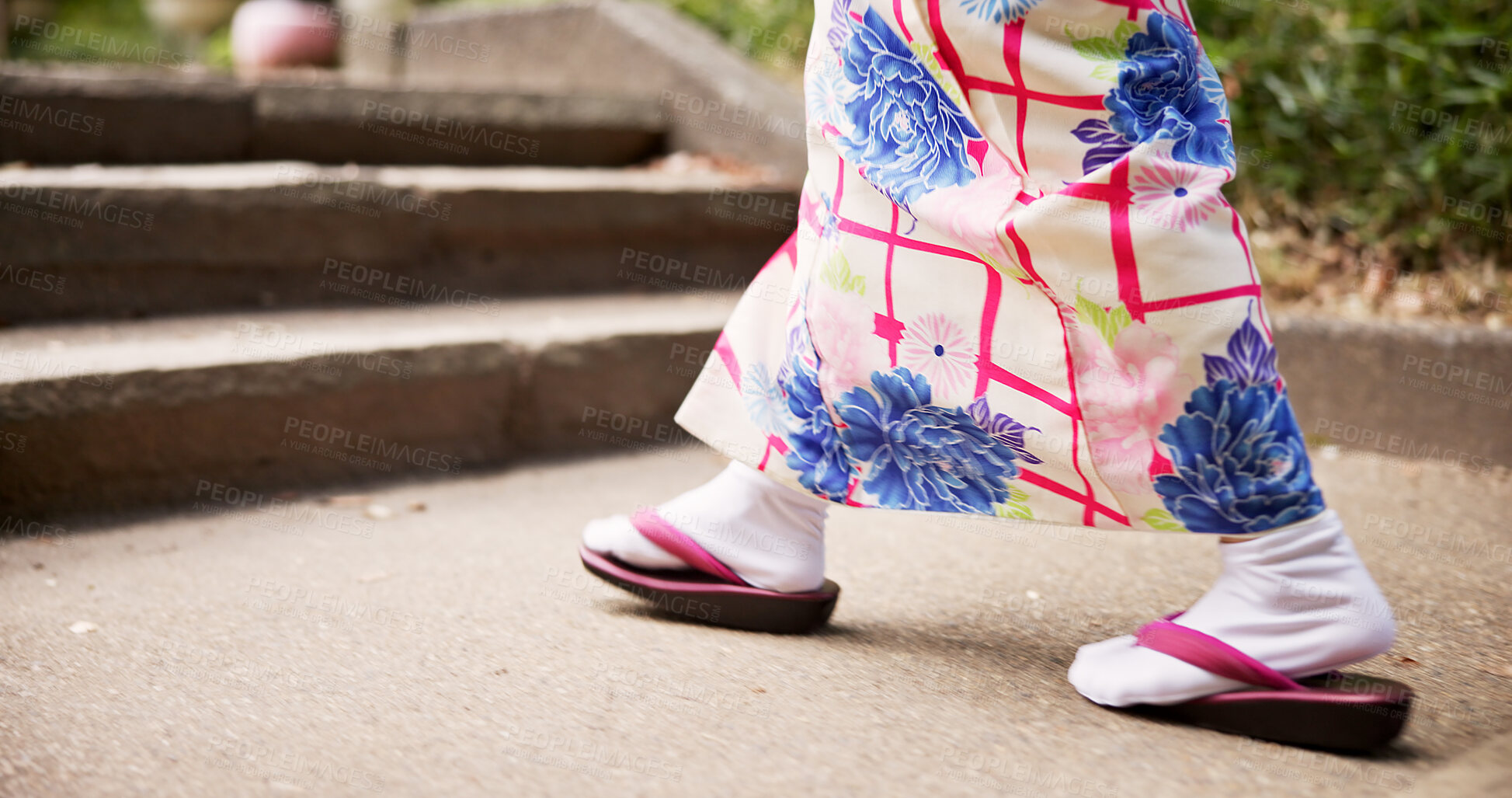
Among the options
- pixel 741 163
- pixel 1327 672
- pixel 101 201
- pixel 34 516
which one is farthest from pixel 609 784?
pixel 741 163

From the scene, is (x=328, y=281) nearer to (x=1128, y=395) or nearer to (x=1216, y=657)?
(x=1128, y=395)

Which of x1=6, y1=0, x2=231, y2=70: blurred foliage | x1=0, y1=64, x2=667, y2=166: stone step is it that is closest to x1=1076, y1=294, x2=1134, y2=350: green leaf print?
x1=0, y1=64, x2=667, y2=166: stone step

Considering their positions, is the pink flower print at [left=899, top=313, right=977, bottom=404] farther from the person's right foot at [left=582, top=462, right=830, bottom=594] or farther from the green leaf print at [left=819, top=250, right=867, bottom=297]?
the person's right foot at [left=582, top=462, right=830, bottom=594]

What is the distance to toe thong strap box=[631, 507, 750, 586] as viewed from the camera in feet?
4.47

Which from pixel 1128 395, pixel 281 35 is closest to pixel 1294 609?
pixel 1128 395

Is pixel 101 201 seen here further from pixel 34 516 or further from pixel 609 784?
pixel 609 784

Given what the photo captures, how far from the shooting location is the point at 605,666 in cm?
124

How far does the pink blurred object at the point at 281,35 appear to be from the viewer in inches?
165

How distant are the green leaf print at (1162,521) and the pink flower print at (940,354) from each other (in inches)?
8.8

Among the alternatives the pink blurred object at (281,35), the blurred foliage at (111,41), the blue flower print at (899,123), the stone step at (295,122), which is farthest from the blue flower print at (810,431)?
the blurred foliage at (111,41)

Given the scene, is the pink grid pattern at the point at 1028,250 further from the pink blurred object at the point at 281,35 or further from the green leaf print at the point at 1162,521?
the pink blurred object at the point at 281,35

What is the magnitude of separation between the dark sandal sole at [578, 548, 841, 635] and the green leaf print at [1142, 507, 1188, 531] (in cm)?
44

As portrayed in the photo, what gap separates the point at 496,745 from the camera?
1034 millimetres

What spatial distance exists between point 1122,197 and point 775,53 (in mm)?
2773
